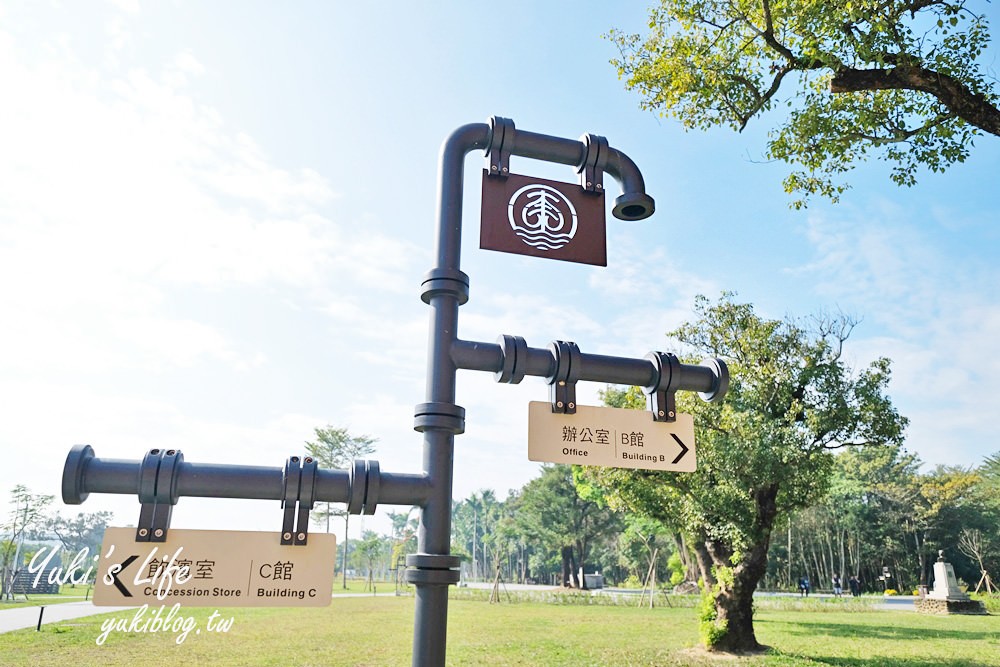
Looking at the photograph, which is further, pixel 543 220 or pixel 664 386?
pixel 543 220

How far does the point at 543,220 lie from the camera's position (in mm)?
2281

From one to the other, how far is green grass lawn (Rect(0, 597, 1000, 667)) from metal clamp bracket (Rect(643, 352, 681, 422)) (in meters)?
8.73

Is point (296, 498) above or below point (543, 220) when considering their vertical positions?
below

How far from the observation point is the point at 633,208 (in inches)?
98.3

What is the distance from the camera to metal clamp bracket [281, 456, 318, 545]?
1782mm

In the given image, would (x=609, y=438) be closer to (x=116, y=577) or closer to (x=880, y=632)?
(x=116, y=577)

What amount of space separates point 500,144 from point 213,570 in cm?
162

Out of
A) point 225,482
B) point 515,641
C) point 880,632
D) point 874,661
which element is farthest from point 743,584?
point 225,482

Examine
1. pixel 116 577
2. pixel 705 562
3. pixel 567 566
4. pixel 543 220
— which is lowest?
pixel 567 566

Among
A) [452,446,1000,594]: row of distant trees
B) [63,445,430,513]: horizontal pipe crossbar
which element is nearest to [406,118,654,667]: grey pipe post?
[63,445,430,513]: horizontal pipe crossbar

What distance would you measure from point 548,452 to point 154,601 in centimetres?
116

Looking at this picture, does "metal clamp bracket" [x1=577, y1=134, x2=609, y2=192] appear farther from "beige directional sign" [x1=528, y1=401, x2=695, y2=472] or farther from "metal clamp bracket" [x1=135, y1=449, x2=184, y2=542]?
"metal clamp bracket" [x1=135, y1=449, x2=184, y2=542]

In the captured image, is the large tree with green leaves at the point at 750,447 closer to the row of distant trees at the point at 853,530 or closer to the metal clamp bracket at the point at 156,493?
the metal clamp bracket at the point at 156,493

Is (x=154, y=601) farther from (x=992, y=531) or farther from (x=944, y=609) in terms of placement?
(x=992, y=531)
